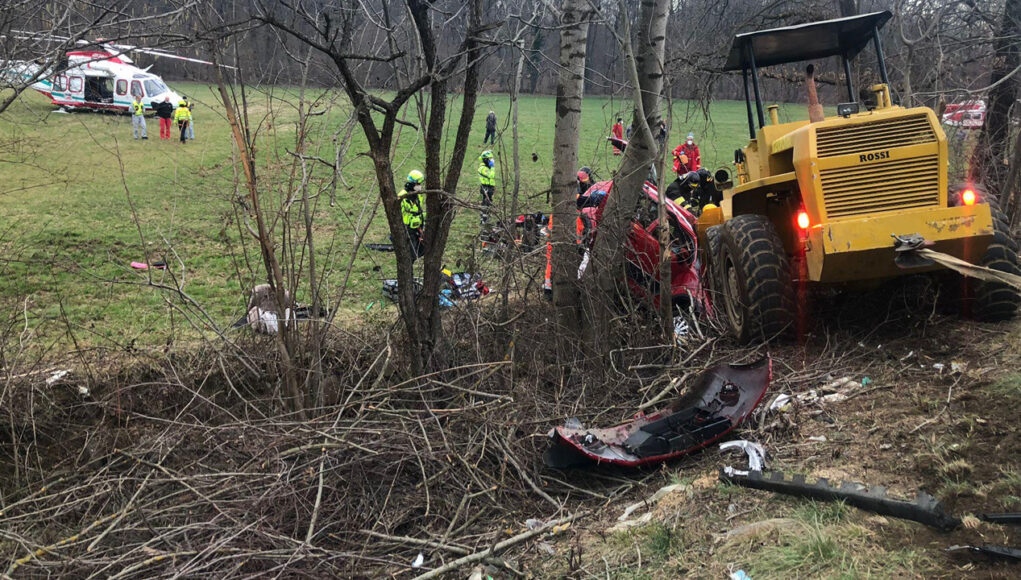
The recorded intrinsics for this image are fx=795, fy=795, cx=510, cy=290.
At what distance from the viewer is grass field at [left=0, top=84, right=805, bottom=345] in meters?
6.94

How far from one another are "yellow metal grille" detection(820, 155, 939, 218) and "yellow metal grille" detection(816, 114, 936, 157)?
0.13m

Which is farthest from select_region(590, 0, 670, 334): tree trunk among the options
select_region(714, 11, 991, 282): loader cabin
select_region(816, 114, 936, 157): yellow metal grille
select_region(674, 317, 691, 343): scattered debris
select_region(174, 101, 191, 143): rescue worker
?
select_region(174, 101, 191, 143): rescue worker

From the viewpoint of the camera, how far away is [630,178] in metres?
7.24

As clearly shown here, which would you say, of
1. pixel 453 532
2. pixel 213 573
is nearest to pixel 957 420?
pixel 453 532

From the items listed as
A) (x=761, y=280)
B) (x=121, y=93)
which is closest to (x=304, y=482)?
(x=761, y=280)

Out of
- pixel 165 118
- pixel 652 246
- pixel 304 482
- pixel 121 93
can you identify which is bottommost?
pixel 304 482

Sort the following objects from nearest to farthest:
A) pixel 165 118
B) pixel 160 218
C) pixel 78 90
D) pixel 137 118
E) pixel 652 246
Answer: pixel 652 246 → pixel 160 218 → pixel 137 118 → pixel 165 118 → pixel 78 90

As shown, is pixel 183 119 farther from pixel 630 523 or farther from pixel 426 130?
pixel 630 523

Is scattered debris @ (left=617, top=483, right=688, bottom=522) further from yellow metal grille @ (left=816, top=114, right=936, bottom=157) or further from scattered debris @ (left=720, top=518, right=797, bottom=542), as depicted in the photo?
yellow metal grille @ (left=816, top=114, right=936, bottom=157)

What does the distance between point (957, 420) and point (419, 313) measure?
3.65m

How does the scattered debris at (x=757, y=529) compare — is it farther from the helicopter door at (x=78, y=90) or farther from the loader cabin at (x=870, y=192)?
the helicopter door at (x=78, y=90)

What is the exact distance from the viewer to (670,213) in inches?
325

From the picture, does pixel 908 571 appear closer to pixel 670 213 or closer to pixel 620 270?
pixel 620 270

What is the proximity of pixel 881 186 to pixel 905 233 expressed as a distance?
43cm
